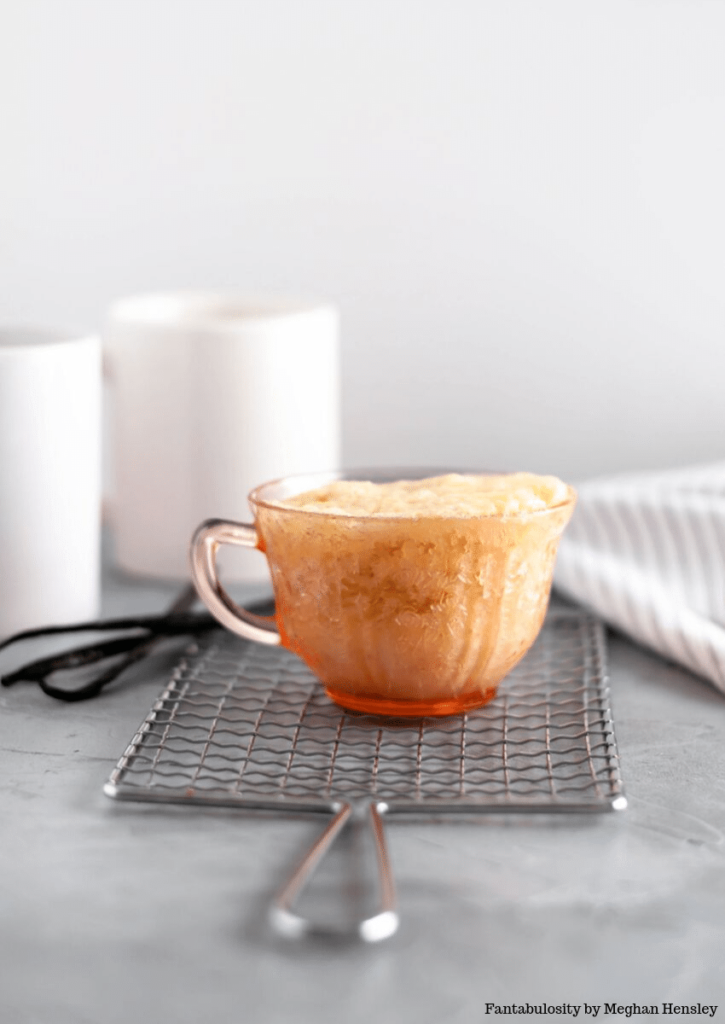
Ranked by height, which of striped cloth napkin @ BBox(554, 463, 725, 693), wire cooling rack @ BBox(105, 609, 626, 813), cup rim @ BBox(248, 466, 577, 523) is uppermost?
cup rim @ BBox(248, 466, 577, 523)

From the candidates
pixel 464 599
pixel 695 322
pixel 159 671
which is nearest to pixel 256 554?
pixel 159 671

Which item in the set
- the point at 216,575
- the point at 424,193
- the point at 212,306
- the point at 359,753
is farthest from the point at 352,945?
the point at 424,193

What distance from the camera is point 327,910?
38 centimetres

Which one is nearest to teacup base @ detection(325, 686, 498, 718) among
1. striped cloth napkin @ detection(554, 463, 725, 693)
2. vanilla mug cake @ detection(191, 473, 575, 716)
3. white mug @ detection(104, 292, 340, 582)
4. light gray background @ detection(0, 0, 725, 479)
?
vanilla mug cake @ detection(191, 473, 575, 716)

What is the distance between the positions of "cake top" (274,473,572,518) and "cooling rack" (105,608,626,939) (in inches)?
3.7

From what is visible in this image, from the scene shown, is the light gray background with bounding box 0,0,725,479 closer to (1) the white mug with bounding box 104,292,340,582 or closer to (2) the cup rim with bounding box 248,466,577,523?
(1) the white mug with bounding box 104,292,340,582

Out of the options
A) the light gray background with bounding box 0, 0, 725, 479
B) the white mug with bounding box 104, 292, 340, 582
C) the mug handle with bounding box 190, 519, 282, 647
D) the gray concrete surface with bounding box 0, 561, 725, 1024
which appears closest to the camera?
the gray concrete surface with bounding box 0, 561, 725, 1024

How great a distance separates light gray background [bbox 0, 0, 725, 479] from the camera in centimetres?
88

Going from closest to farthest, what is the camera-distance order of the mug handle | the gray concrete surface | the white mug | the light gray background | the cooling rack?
the gray concrete surface < the cooling rack < the mug handle < the white mug < the light gray background

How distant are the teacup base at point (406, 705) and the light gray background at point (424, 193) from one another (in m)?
0.40

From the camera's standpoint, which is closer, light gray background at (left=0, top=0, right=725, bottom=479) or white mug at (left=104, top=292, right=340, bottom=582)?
white mug at (left=104, top=292, right=340, bottom=582)

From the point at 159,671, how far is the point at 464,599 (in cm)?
19

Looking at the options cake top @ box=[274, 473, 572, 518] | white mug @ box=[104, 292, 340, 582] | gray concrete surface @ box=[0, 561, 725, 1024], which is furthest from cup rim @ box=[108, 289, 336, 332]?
gray concrete surface @ box=[0, 561, 725, 1024]

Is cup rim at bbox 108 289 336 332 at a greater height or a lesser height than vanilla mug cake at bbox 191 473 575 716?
greater
